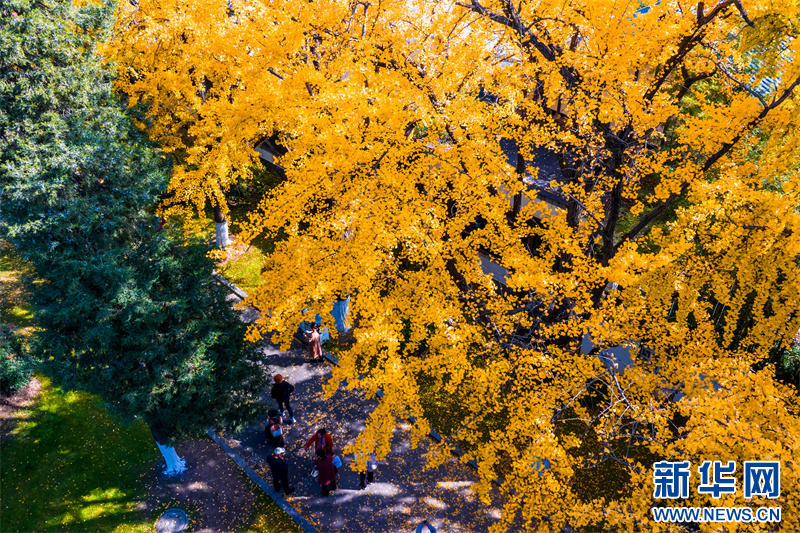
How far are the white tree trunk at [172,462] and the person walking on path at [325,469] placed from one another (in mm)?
Result: 3126

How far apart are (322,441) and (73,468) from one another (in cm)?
564

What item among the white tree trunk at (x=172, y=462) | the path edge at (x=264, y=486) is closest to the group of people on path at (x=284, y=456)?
the path edge at (x=264, y=486)

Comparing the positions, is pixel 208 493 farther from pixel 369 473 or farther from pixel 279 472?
pixel 369 473

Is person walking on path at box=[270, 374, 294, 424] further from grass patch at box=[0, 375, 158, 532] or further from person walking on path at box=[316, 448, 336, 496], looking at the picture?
grass patch at box=[0, 375, 158, 532]

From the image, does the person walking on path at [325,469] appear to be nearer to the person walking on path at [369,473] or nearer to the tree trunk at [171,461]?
the person walking on path at [369,473]

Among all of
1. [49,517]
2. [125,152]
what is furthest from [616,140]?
[49,517]

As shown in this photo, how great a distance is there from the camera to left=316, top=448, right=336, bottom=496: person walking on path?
9.10 m

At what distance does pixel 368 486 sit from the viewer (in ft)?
31.9

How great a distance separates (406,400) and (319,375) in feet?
14.9

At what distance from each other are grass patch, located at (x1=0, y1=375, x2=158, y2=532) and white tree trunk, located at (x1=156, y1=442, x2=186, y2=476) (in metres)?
0.58

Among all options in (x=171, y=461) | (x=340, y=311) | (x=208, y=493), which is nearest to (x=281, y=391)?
(x=208, y=493)

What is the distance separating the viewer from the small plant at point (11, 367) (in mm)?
10633


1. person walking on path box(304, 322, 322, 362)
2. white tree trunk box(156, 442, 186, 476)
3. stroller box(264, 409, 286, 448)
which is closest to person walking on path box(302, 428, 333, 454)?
stroller box(264, 409, 286, 448)

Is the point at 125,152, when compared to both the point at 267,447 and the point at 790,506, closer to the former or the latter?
the point at 267,447
